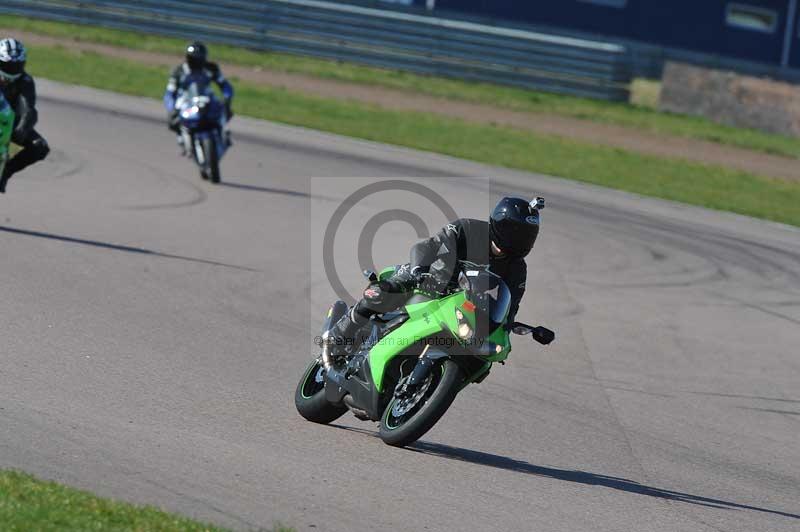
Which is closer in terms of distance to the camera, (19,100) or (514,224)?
(514,224)

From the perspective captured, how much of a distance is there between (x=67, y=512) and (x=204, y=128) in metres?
12.2

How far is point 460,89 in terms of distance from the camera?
29.2 metres

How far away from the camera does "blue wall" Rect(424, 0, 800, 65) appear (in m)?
39.1

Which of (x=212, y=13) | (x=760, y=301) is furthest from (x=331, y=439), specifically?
(x=212, y=13)

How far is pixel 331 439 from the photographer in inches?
284

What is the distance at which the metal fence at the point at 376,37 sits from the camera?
2942cm

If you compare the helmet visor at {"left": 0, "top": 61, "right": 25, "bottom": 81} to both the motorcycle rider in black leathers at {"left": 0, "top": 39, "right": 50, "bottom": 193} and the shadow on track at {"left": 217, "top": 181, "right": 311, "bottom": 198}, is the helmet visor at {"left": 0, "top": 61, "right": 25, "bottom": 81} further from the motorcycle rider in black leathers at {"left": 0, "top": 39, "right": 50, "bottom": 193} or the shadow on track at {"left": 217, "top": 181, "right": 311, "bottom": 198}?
the shadow on track at {"left": 217, "top": 181, "right": 311, "bottom": 198}

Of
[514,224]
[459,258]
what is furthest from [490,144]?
[514,224]

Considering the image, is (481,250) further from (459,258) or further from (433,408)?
(433,408)

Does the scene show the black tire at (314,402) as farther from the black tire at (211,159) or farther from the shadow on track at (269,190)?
the black tire at (211,159)

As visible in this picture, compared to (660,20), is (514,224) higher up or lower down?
higher up

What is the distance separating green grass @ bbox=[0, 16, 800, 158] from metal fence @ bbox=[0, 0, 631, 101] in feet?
0.71

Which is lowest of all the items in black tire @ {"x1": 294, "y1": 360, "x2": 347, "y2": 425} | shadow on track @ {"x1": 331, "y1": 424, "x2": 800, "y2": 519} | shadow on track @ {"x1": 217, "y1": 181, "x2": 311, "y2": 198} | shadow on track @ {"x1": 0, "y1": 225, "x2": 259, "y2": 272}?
shadow on track @ {"x1": 217, "y1": 181, "x2": 311, "y2": 198}

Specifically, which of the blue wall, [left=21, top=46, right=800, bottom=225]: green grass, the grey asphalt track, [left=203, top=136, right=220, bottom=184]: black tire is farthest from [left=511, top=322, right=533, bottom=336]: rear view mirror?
the blue wall
